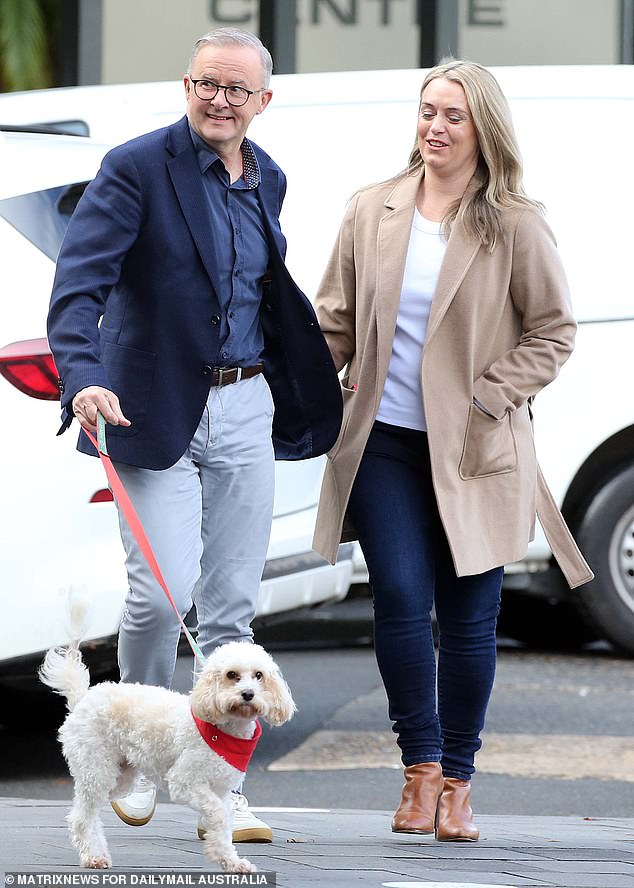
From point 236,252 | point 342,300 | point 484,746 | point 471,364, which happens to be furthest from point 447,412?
point 484,746

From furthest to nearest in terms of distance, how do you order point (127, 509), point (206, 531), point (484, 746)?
1. point (484, 746)
2. point (206, 531)
3. point (127, 509)

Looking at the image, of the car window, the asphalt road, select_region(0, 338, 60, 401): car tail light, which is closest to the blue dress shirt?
select_region(0, 338, 60, 401): car tail light

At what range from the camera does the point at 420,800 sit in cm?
426

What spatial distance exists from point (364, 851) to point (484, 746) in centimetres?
214

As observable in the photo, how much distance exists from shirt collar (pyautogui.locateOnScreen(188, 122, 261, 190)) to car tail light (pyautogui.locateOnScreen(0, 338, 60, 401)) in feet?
3.93

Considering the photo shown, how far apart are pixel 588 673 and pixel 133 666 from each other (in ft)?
12.7

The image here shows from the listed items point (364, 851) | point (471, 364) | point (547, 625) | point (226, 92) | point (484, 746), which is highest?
point (226, 92)

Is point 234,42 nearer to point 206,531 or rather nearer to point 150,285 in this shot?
point 150,285

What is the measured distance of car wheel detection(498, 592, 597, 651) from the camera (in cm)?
846

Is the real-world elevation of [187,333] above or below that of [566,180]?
above

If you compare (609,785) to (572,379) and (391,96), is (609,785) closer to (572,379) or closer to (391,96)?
(572,379)

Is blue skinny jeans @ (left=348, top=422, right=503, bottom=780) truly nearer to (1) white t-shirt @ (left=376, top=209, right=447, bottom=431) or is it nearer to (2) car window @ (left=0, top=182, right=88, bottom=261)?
(1) white t-shirt @ (left=376, top=209, right=447, bottom=431)

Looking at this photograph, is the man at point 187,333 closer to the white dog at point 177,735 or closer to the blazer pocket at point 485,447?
the white dog at point 177,735

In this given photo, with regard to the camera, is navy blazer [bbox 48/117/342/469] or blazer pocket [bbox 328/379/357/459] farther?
blazer pocket [bbox 328/379/357/459]
